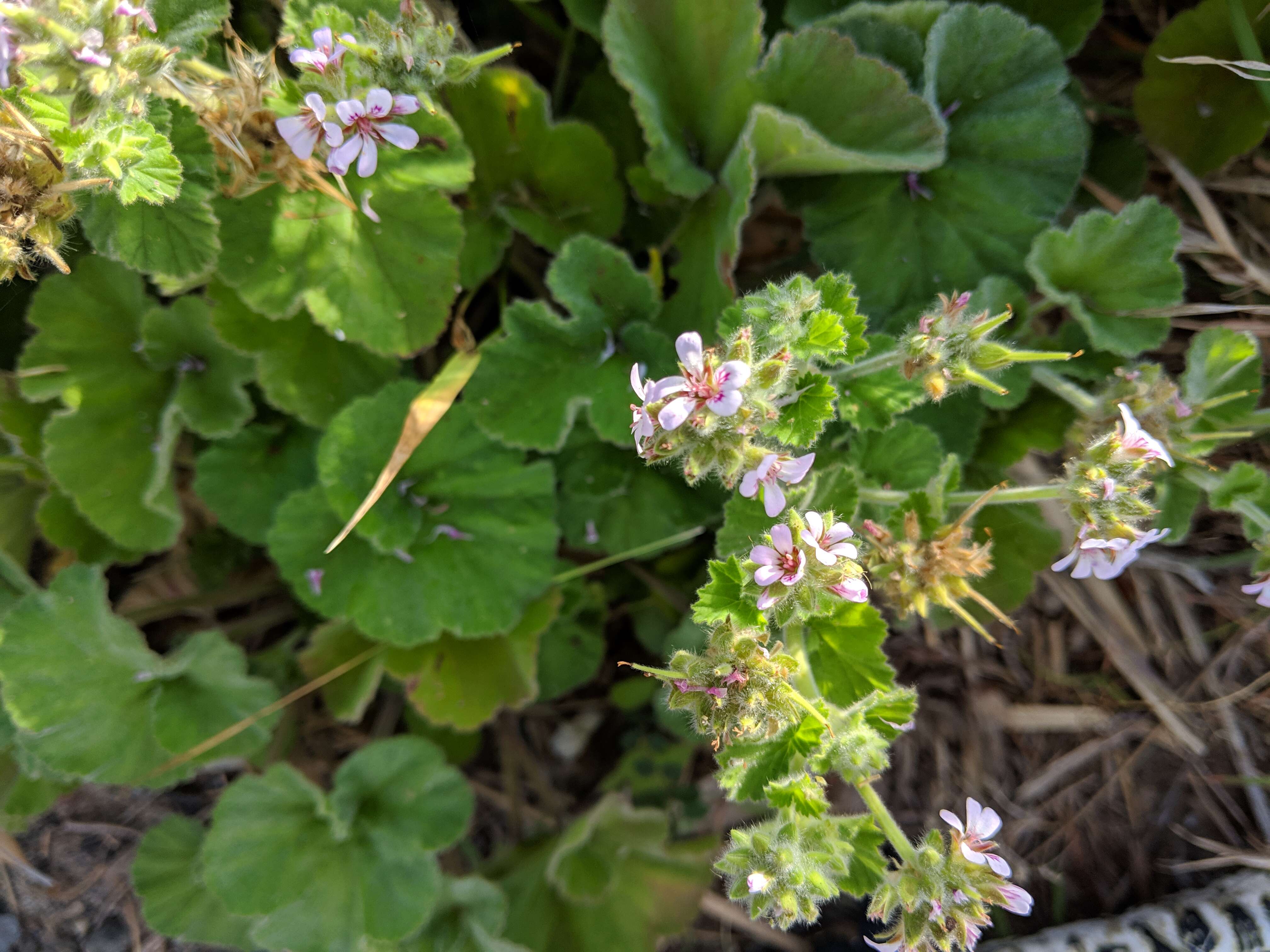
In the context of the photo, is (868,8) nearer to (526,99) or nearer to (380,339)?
(526,99)

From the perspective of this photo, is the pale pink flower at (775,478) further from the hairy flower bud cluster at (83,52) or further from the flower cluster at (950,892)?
the hairy flower bud cluster at (83,52)

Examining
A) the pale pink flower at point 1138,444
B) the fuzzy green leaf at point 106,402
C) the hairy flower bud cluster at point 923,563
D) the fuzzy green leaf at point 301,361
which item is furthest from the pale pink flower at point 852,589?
the fuzzy green leaf at point 106,402

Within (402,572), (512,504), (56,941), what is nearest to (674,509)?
(512,504)

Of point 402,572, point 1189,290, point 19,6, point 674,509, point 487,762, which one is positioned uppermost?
point 19,6

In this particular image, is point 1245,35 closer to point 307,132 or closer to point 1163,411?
point 1163,411

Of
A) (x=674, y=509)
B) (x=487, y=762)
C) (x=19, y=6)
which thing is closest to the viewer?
(x=19, y=6)

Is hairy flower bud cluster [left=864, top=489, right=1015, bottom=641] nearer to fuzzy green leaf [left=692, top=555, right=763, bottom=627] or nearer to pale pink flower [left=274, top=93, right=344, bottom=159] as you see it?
fuzzy green leaf [left=692, top=555, right=763, bottom=627]
